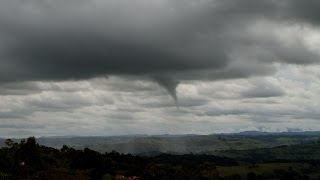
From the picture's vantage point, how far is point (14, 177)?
198 m

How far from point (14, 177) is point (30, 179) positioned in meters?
6.93

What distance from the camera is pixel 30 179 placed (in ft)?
650
